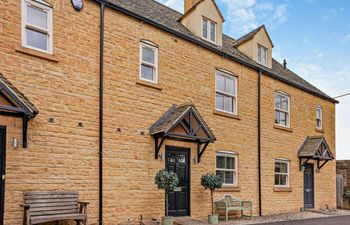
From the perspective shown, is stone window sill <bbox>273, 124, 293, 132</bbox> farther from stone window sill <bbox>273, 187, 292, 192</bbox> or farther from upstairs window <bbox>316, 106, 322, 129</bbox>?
upstairs window <bbox>316, 106, 322, 129</bbox>

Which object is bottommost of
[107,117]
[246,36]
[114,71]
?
[107,117]

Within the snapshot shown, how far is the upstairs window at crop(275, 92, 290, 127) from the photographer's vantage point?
17.6 metres

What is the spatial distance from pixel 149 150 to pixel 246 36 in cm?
915

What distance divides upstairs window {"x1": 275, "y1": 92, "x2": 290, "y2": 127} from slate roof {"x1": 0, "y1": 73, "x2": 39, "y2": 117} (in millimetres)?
11966

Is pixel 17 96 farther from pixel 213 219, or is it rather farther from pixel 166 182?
pixel 213 219

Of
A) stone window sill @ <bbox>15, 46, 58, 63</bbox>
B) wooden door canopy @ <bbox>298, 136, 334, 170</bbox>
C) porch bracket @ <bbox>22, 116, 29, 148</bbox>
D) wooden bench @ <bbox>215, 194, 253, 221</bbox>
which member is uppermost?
stone window sill @ <bbox>15, 46, 58, 63</bbox>

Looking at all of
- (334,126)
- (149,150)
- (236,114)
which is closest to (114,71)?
(149,150)

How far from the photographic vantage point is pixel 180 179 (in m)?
12.6

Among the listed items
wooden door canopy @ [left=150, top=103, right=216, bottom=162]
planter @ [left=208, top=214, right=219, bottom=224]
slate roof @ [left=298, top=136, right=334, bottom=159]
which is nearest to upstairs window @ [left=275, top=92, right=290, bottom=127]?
slate roof @ [left=298, top=136, right=334, bottom=159]

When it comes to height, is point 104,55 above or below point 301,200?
above

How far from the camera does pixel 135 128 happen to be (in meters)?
11.3

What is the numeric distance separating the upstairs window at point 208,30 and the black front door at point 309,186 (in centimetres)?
856

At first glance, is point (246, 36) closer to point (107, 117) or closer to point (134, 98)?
point (134, 98)

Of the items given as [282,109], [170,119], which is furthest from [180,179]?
[282,109]
